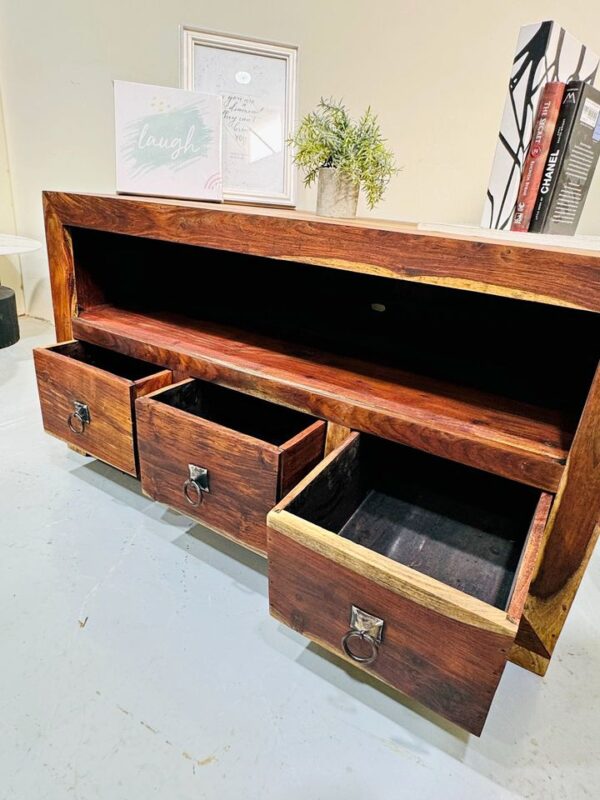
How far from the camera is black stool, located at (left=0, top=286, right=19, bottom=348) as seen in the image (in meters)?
1.57

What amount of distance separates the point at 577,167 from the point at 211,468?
0.69 metres

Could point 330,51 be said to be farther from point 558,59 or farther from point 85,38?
point 85,38

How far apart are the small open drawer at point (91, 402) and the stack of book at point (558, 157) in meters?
0.64

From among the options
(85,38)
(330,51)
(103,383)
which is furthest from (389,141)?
(85,38)

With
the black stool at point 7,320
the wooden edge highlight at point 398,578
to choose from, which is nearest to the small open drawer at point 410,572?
the wooden edge highlight at point 398,578

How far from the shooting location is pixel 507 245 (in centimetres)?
50

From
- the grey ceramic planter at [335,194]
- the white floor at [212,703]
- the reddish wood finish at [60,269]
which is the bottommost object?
the white floor at [212,703]

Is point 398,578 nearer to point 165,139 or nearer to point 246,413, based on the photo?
point 246,413

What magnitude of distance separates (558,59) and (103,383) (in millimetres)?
825

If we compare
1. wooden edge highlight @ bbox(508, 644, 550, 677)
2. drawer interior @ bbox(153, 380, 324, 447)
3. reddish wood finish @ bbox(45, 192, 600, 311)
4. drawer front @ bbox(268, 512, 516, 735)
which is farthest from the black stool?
wooden edge highlight @ bbox(508, 644, 550, 677)

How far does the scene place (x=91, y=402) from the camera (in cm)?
82

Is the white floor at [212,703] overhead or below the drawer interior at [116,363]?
below

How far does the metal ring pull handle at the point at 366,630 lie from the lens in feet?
1.57

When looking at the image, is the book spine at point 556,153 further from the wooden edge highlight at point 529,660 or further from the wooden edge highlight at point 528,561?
the wooden edge highlight at point 529,660
